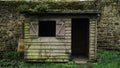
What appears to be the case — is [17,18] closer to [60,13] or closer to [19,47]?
[19,47]

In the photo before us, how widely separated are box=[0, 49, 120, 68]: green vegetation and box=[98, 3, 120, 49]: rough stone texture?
2.66 ft

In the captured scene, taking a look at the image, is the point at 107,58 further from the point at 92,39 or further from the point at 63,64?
the point at 63,64

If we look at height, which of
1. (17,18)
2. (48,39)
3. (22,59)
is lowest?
(22,59)

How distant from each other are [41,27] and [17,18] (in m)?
2.36

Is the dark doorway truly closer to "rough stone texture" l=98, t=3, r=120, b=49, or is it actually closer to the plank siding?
"rough stone texture" l=98, t=3, r=120, b=49

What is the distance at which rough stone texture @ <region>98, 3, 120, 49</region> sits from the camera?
1917 cm

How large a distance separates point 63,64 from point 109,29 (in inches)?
201

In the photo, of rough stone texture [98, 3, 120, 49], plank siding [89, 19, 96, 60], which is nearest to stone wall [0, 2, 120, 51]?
rough stone texture [98, 3, 120, 49]

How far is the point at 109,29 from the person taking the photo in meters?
19.2

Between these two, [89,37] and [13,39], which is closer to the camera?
[89,37]

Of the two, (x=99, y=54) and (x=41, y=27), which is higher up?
(x=41, y=27)

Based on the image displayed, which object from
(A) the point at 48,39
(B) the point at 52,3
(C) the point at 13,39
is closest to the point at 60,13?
(A) the point at 48,39

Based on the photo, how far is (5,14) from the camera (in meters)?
19.1

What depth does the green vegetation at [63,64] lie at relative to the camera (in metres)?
14.6
